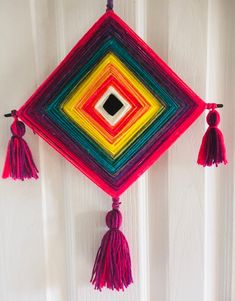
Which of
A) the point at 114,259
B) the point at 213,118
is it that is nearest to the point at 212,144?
the point at 213,118

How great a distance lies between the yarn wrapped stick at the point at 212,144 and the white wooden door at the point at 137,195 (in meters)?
0.04

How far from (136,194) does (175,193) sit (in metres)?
0.07

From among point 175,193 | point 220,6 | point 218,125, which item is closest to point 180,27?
point 220,6

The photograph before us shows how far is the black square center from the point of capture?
553 millimetres

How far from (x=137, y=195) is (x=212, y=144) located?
6.5 inches

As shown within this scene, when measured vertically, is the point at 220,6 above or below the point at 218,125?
above

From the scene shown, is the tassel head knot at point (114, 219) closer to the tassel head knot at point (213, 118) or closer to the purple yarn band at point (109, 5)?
the tassel head knot at point (213, 118)

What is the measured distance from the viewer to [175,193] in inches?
23.3

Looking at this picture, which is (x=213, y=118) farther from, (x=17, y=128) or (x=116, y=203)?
(x=17, y=128)

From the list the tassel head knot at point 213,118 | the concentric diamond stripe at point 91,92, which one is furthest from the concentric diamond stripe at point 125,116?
the tassel head knot at point 213,118

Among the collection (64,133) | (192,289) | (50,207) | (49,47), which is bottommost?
(192,289)

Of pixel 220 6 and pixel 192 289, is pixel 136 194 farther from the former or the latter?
pixel 220 6

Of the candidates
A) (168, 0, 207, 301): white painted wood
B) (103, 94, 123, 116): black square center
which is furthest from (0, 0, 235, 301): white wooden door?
(103, 94, 123, 116): black square center

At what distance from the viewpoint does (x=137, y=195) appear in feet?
1.96
